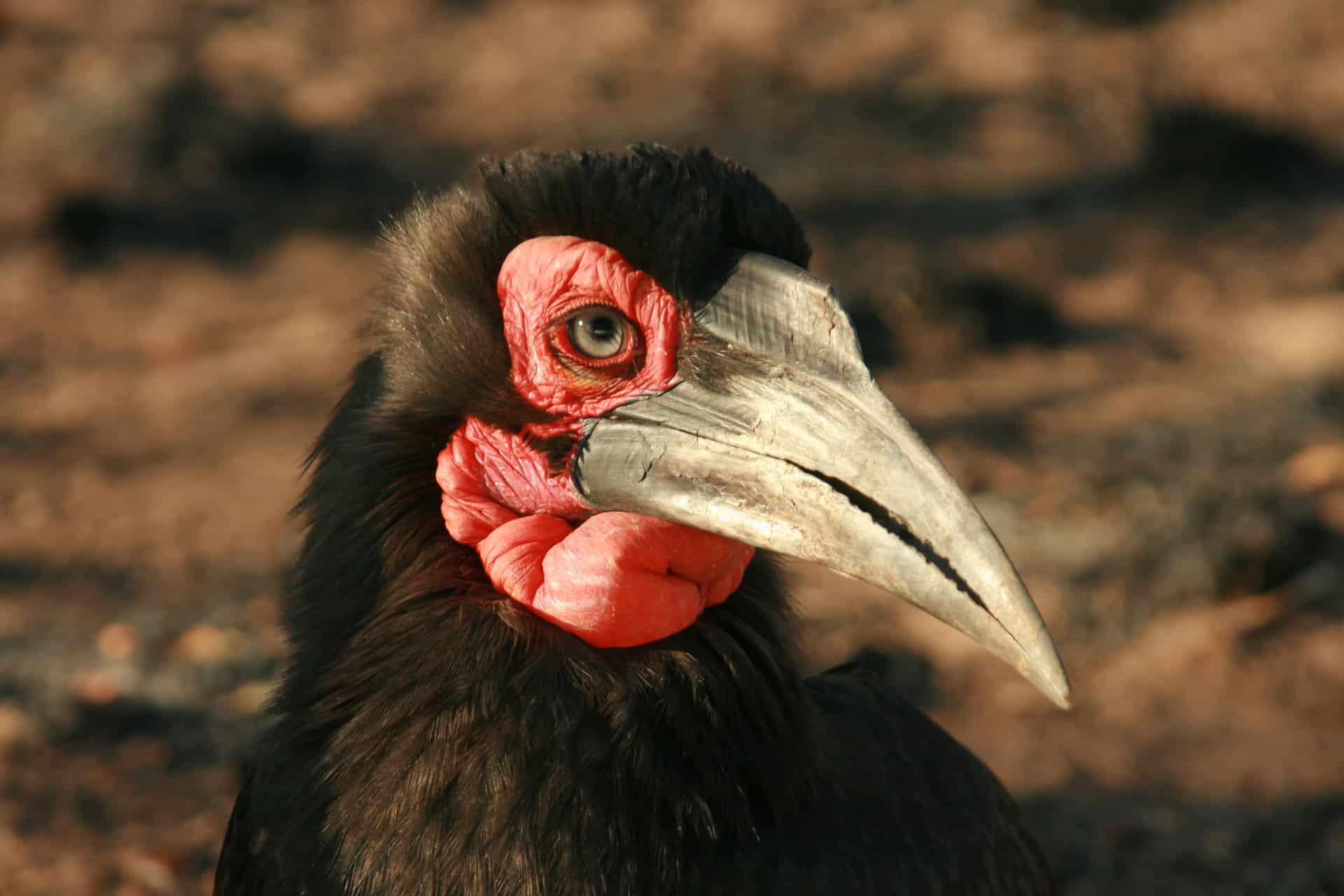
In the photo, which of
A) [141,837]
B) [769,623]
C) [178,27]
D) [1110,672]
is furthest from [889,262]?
[178,27]

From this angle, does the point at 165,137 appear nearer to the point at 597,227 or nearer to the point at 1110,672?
the point at 1110,672

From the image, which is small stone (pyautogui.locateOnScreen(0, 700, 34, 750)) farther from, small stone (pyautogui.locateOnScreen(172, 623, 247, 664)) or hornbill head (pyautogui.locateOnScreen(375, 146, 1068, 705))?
hornbill head (pyautogui.locateOnScreen(375, 146, 1068, 705))

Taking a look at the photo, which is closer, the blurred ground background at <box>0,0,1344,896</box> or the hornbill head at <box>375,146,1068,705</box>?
the hornbill head at <box>375,146,1068,705</box>

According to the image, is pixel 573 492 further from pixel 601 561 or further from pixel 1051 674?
pixel 1051 674

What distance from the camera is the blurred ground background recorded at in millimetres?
4664

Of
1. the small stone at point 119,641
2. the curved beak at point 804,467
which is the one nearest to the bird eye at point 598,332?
the curved beak at point 804,467

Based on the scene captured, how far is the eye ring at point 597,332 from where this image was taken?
7.95 ft

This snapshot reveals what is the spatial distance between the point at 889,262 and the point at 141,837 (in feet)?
17.4

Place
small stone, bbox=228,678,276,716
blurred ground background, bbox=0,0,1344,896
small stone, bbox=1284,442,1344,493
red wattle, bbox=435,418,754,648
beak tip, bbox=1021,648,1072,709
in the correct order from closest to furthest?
1. beak tip, bbox=1021,648,1072,709
2. red wattle, bbox=435,418,754,648
3. blurred ground background, bbox=0,0,1344,896
4. small stone, bbox=228,678,276,716
5. small stone, bbox=1284,442,1344,493

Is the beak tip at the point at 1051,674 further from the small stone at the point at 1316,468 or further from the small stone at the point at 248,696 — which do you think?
the small stone at the point at 1316,468

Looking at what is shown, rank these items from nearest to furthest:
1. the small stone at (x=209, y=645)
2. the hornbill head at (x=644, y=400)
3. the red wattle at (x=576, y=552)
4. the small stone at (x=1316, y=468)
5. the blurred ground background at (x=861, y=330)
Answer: the hornbill head at (x=644, y=400) → the red wattle at (x=576, y=552) → the blurred ground background at (x=861, y=330) → the small stone at (x=209, y=645) → the small stone at (x=1316, y=468)

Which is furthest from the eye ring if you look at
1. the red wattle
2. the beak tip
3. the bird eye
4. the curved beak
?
the beak tip

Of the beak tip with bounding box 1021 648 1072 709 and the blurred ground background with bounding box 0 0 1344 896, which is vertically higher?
the beak tip with bounding box 1021 648 1072 709

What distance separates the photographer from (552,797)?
225 centimetres
